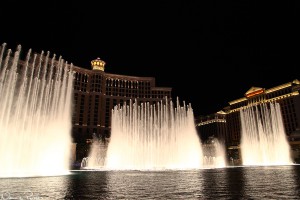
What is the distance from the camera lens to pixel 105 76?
114 meters

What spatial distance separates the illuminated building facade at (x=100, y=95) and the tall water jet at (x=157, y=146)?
2361 inches

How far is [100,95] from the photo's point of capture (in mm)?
110125

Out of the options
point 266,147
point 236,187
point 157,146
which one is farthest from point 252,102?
point 236,187

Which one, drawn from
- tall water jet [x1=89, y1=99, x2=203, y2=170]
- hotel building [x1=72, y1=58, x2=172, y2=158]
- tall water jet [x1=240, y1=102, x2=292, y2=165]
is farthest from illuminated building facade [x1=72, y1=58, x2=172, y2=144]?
tall water jet [x1=240, y1=102, x2=292, y2=165]

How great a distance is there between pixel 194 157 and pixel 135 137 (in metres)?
11.8

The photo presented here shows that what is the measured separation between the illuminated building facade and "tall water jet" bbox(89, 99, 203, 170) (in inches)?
2361

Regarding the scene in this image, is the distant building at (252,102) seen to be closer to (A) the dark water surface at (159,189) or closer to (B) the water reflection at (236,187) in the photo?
(B) the water reflection at (236,187)

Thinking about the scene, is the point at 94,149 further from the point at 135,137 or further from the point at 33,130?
the point at 33,130

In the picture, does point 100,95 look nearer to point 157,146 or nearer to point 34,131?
point 157,146

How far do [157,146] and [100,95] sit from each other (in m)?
72.8

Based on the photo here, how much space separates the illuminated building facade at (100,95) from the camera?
104 meters

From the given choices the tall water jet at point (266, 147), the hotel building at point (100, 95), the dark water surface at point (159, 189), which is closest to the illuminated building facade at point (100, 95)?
the hotel building at point (100, 95)

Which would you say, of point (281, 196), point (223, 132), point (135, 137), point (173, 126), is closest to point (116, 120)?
point (135, 137)

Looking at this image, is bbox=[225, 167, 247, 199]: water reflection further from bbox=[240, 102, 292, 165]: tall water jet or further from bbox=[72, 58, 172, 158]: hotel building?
bbox=[72, 58, 172, 158]: hotel building
